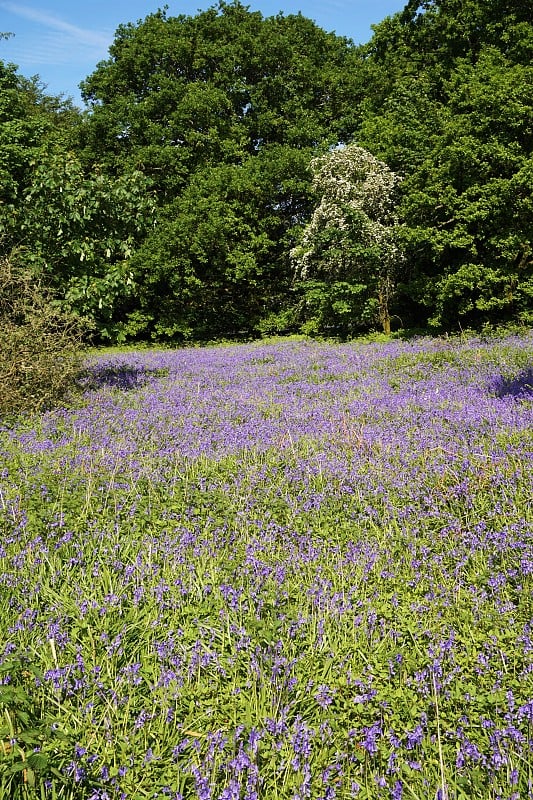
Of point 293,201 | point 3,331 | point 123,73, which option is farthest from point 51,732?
point 123,73

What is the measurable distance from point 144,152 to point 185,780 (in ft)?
84.6

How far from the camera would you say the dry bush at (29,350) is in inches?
331

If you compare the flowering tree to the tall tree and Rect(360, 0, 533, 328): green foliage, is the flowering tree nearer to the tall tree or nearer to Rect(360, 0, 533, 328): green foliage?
Rect(360, 0, 533, 328): green foliage

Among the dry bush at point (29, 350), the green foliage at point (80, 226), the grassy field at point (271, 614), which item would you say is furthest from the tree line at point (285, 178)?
the grassy field at point (271, 614)

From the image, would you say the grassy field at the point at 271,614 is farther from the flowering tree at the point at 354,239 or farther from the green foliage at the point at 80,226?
the flowering tree at the point at 354,239

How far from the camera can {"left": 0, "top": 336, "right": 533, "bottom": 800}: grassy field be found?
7.01 ft

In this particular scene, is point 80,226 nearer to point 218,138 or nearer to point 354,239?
point 354,239

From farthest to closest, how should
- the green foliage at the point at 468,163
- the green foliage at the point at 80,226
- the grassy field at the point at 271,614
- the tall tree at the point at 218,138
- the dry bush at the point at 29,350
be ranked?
the tall tree at the point at 218,138 < the green foliage at the point at 468,163 < the green foliage at the point at 80,226 < the dry bush at the point at 29,350 < the grassy field at the point at 271,614

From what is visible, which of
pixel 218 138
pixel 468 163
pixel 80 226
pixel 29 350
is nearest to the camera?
pixel 29 350

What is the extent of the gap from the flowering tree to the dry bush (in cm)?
1162

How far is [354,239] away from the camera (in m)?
18.8

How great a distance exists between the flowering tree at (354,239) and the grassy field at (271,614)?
12946 millimetres

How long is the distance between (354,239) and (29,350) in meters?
13.1

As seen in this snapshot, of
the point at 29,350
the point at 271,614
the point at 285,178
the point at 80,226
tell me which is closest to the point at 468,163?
the point at 285,178
